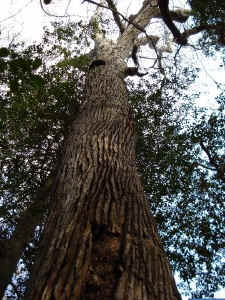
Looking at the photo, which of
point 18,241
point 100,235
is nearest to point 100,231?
point 100,235

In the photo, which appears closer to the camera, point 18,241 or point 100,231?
point 100,231

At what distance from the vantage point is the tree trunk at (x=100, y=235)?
1.54 meters

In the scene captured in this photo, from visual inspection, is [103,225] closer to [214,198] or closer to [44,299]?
[44,299]

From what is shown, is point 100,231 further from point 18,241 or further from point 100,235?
point 18,241

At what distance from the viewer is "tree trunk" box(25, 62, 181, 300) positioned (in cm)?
154

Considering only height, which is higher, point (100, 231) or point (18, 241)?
point (18, 241)

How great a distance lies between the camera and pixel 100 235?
190 centimetres

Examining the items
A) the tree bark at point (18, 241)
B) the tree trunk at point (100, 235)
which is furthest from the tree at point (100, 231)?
the tree bark at point (18, 241)

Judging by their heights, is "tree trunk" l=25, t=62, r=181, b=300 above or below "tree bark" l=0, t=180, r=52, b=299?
below

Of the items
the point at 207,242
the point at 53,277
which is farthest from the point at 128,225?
the point at 207,242

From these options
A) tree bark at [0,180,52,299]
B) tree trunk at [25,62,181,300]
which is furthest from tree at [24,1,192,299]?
tree bark at [0,180,52,299]

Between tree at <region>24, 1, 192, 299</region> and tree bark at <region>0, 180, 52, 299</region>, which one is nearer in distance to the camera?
tree at <region>24, 1, 192, 299</region>

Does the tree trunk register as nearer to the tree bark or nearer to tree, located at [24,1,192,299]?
tree, located at [24,1,192,299]

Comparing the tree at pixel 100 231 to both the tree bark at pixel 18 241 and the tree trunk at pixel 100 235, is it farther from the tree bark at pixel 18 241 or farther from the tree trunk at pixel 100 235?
the tree bark at pixel 18 241
